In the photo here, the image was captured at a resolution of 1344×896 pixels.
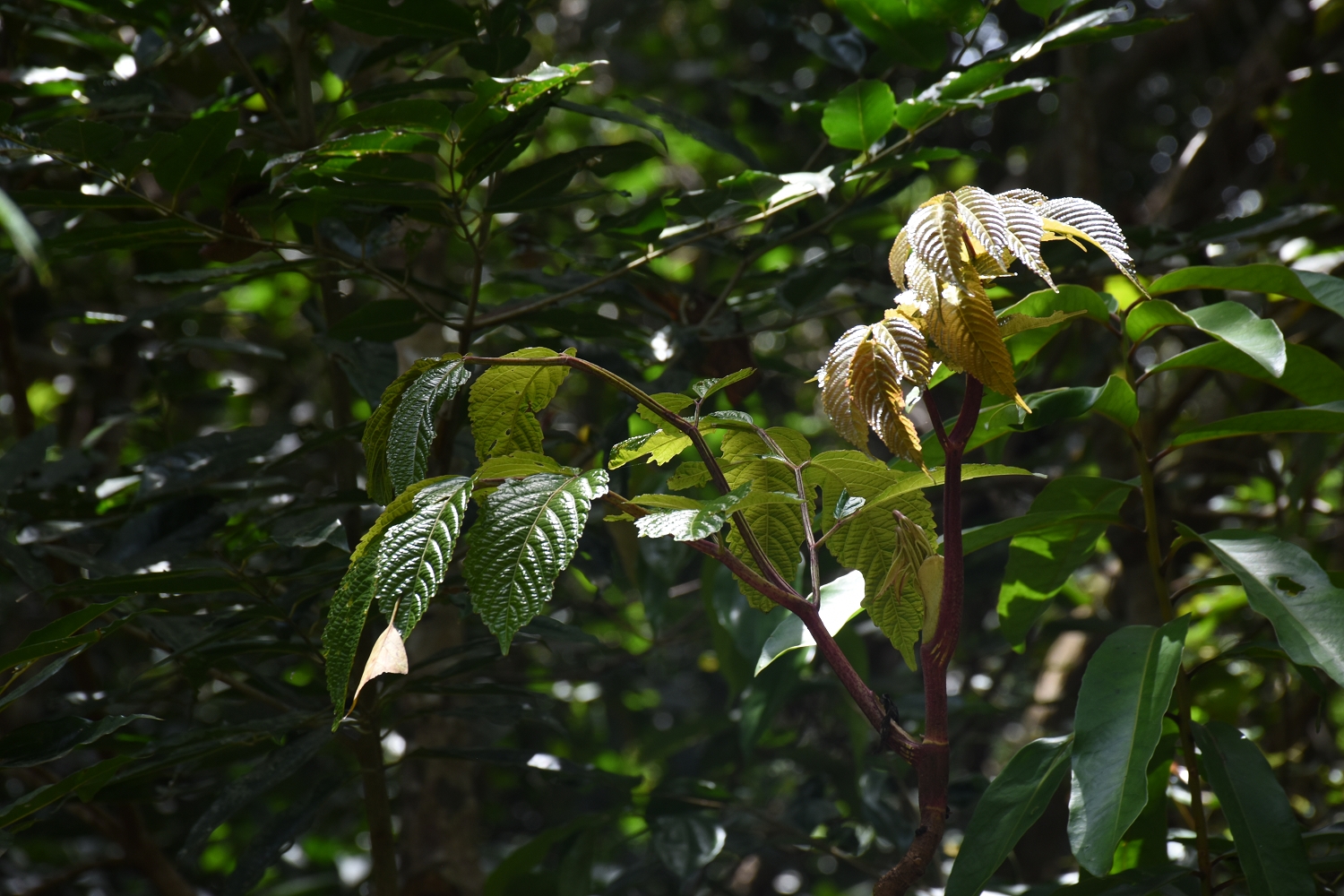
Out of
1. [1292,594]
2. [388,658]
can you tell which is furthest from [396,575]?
[1292,594]

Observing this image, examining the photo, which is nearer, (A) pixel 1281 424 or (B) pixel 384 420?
(B) pixel 384 420

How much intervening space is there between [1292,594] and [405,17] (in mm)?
992

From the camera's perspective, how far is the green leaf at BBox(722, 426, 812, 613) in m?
0.74

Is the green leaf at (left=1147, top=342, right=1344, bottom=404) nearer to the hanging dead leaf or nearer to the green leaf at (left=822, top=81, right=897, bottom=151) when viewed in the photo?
the green leaf at (left=822, top=81, right=897, bottom=151)

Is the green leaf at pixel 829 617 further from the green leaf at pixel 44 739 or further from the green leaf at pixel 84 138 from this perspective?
the green leaf at pixel 84 138

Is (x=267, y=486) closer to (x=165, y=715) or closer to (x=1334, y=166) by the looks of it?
(x=165, y=715)

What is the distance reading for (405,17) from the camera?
101cm

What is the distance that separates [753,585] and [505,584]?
0.17 metres

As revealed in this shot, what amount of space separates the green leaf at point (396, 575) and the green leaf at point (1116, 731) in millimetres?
457

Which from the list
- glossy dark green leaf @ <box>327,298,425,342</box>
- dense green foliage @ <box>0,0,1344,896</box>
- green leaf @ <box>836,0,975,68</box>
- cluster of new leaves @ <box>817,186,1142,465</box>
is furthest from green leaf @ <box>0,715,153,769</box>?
green leaf @ <box>836,0,975,68</box>

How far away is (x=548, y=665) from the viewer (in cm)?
211

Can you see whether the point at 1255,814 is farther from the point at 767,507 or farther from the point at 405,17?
the point at 405,17

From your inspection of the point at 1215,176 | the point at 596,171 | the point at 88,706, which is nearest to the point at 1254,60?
the point at 1215,176

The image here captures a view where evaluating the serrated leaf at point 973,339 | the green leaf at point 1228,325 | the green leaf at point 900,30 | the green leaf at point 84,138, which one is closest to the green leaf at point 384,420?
the serrated leaf at point 973,339
